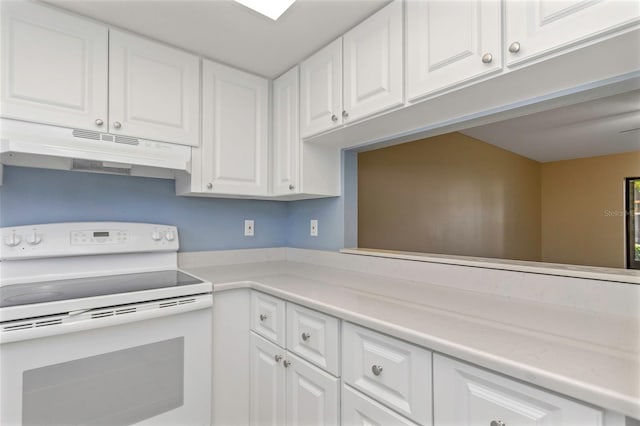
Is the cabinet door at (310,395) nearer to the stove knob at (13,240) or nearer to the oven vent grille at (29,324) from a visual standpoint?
the oven vent grille at (29,324)

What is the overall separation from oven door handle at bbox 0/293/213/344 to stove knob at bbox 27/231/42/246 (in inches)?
22.3

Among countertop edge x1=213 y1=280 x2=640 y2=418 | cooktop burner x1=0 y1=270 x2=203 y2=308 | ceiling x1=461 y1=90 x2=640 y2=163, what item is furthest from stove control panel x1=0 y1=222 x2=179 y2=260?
ceiling x1=461 y1=90 x2=640 y2=163

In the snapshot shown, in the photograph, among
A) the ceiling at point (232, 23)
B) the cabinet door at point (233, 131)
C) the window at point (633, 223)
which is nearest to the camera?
the ceiling at point (232, 23)

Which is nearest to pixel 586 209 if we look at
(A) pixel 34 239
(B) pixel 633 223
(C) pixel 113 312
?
(B) pixel 633 223

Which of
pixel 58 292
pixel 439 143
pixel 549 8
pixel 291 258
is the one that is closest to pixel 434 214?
pixel 439 143

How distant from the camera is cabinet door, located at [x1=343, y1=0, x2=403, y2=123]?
1.27m

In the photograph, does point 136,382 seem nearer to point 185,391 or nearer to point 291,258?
point 185,391

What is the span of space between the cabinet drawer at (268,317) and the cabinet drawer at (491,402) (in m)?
0.74

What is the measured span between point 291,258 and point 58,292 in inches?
53.8

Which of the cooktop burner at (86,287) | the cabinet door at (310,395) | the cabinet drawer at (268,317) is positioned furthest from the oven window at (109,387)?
the cabinet door at (310,395)

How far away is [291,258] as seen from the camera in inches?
91.6

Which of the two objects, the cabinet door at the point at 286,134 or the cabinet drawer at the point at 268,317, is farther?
the cabinet door at the point at 286,134

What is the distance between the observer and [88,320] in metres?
1.15

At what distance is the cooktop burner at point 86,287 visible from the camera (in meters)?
1.16
